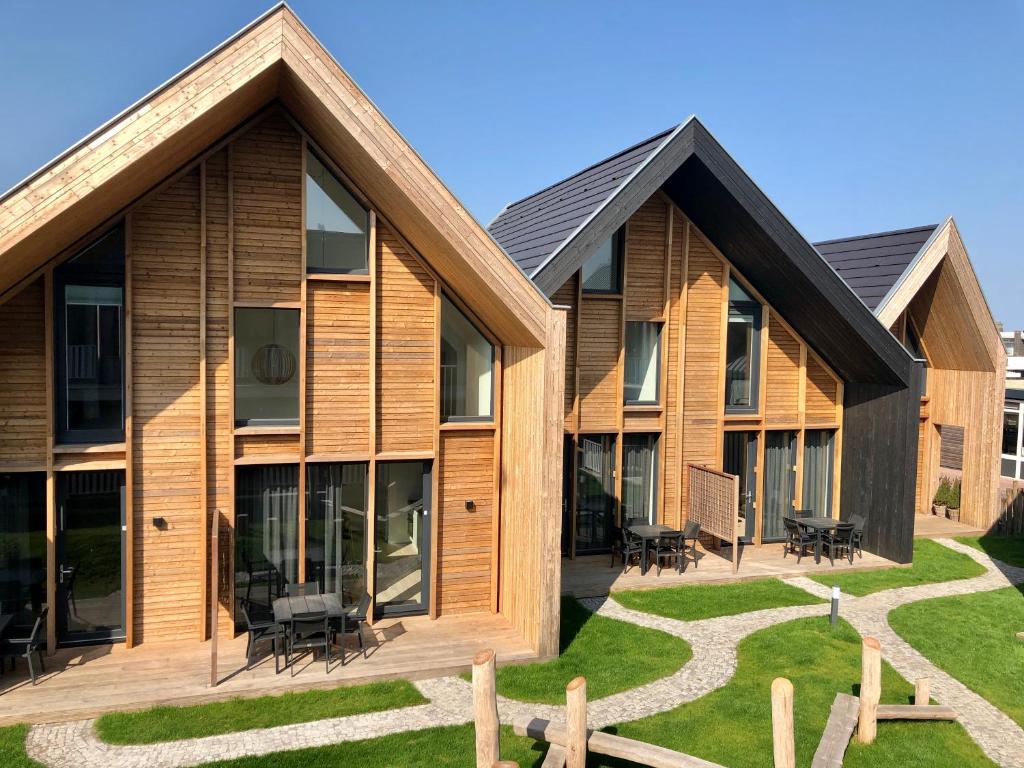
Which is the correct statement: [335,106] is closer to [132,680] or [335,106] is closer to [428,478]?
[428,478]

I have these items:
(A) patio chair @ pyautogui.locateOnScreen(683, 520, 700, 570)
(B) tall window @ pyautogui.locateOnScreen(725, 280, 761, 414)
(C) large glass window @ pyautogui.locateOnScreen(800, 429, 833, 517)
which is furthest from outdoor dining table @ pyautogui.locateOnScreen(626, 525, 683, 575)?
(C) large glass window @ pyautogui.locateOnScreen(800, 429, 833, 517)

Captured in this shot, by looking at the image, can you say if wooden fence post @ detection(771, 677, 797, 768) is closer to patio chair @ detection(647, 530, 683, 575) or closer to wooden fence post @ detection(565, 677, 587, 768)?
wooden fence post @ detection(565, 677, 587, 768)

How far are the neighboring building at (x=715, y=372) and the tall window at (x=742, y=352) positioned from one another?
1.2 inches

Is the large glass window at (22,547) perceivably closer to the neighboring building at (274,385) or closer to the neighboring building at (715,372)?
the neighboring building at (274,385)

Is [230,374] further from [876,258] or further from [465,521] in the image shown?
[876,258]

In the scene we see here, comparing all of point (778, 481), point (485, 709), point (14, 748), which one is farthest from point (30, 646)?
point (778, 481)

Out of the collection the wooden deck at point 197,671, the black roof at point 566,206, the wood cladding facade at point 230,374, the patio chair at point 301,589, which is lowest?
the wooden deck at point 197,671

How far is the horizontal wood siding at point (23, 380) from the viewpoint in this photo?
9391mm

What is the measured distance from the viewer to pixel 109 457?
9.90 meters

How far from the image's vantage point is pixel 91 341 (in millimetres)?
Answer: 9742

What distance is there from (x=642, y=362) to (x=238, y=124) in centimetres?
809

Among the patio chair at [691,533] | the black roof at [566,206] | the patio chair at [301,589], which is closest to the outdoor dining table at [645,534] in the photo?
the patio chair at [691,533]

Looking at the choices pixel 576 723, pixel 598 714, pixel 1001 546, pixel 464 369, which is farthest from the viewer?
pixel 1001 546

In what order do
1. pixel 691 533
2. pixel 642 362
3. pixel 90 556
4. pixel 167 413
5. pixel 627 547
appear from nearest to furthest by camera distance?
pixel 90 556 < pixel 167 413 < pixel 627 547 < pixel 691 533 < pixel 642 362
